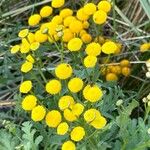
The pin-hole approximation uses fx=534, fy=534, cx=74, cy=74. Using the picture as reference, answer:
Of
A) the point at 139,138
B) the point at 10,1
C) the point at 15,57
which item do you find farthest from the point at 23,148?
the point at 10,1

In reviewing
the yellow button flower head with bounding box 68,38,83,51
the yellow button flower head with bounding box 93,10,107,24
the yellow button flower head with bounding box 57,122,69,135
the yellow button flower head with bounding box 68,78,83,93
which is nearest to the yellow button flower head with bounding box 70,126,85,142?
the yellow button flower head with bounding box 57,122,69,135

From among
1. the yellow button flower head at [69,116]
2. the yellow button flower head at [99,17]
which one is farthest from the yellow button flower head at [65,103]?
the yellow button flower head at [99,17]

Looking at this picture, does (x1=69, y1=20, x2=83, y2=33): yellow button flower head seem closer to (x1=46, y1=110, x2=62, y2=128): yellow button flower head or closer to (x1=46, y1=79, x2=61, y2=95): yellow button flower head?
(x1=46, y1=79, x2=61, y2=95): yellow button flower head

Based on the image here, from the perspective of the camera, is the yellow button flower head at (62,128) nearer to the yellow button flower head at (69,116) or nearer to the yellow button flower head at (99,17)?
the yellow button flower head at (69,116)

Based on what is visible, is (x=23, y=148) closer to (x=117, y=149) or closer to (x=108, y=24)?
(x=117, y=149)

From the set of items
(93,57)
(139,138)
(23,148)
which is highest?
(93,57)
